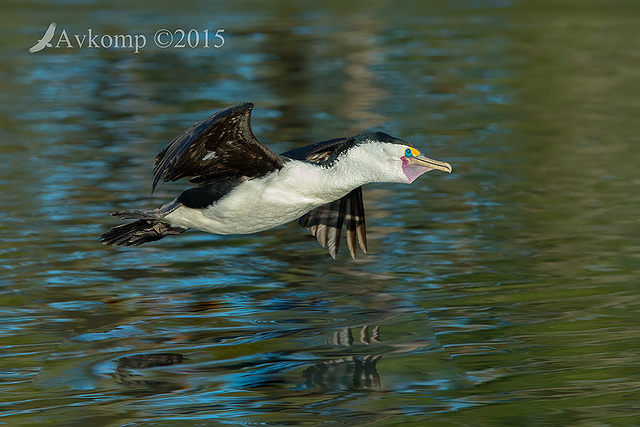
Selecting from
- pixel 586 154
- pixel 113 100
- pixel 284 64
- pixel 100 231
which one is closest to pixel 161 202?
pixel 100 231

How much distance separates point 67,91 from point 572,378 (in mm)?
14283

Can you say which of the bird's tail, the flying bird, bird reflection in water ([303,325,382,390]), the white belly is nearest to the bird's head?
the white belly

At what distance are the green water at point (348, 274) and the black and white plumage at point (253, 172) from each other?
93 centimetres

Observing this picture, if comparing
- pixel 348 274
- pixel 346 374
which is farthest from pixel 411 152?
pixel 348 274

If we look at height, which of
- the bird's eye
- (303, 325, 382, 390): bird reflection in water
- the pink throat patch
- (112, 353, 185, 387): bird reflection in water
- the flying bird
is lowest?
(303, 325, 382, 390): bird reflection in water

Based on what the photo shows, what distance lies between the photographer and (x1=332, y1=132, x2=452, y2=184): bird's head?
7.14m

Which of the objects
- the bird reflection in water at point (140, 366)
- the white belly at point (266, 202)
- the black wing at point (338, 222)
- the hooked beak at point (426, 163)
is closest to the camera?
the hooked beak at point (426, 163)

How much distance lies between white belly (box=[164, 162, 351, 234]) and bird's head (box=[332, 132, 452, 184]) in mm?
225

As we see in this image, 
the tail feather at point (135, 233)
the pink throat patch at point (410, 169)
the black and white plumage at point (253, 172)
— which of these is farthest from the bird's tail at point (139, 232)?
the pink throat patch at point (410, 169)

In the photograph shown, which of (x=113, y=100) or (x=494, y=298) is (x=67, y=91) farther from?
(x=494, y=298)

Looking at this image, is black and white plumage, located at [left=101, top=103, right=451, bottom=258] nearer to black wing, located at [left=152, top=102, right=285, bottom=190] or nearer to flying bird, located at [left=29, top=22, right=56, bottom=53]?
black wing, located at [left=152, top=102, right=285, bottom=190]

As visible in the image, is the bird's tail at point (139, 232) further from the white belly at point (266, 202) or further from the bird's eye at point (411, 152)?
the bird's eye at point (411, 152)

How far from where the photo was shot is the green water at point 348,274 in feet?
22.8

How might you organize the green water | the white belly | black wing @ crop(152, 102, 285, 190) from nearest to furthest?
black wing @ crop(152, 102, 285, 190) < the green water < the white belly
